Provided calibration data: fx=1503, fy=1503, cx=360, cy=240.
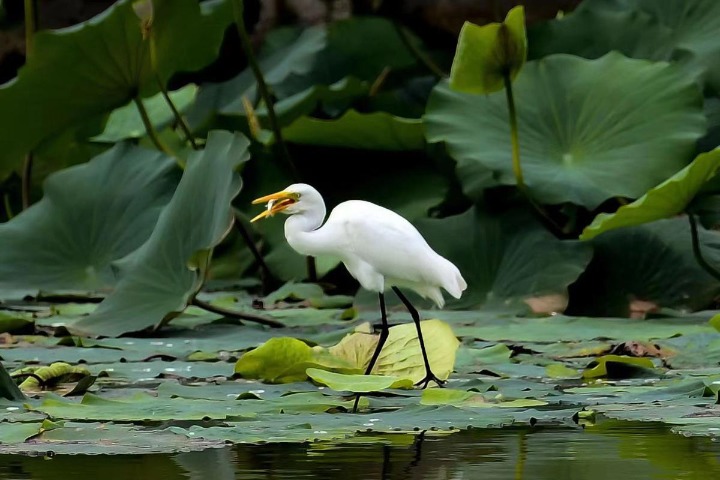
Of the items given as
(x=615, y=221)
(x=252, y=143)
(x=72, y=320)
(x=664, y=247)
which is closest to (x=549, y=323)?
(x=615, y=221)

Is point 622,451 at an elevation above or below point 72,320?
above

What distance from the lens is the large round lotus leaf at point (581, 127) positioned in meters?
5.57

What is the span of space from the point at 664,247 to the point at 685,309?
1.08 ft

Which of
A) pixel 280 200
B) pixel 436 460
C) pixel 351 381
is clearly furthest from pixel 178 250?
pixel 436 460

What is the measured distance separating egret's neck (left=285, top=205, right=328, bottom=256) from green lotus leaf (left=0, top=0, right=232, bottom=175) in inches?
60.1

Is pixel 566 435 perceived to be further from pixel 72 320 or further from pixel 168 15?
pixel 168 15

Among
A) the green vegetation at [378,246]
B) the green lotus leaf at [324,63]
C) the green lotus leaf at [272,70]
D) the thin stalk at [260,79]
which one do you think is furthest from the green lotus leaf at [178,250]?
the green lotus leaf at [272,70]

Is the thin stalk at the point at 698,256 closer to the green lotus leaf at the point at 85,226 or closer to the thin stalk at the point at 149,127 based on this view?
the green lotus leaf at the point at 85,226

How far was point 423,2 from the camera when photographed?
28.8ft

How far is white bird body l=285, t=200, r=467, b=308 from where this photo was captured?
3955mm

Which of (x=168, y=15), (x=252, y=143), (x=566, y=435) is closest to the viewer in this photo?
(x=566, y=435)

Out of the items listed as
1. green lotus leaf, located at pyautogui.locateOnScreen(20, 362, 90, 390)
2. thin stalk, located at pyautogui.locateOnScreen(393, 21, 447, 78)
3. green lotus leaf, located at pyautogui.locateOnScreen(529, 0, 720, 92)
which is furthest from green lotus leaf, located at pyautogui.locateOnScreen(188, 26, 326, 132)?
green lotus leaf, located at pyautogui.locateOnScreen(20, 362, 90, 390)

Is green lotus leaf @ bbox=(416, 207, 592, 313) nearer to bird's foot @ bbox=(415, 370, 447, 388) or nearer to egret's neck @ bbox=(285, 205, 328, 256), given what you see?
egret's neck @ bbox=(285, 205, 328, 256)

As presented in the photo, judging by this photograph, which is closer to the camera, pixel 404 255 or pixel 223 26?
pixel 404 255
